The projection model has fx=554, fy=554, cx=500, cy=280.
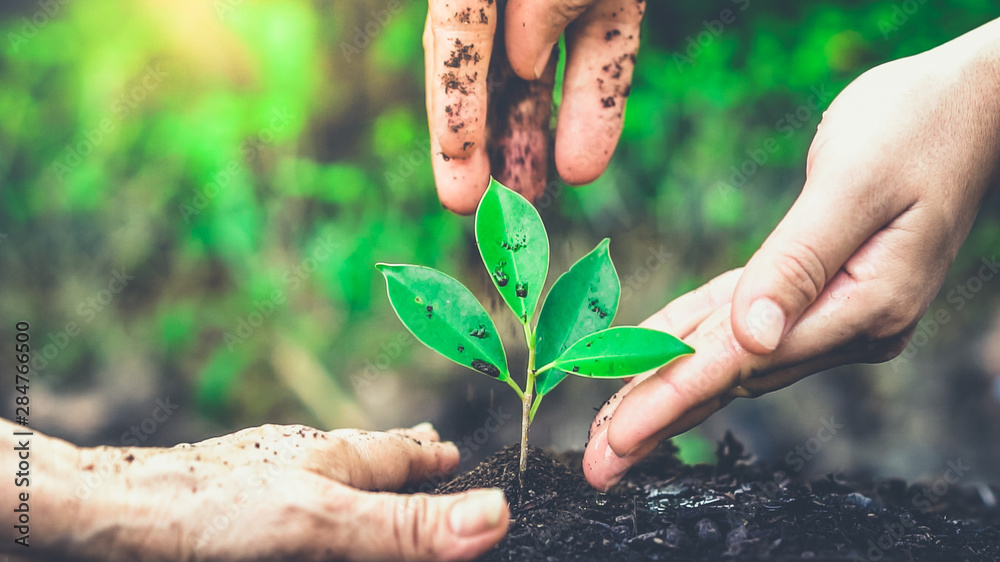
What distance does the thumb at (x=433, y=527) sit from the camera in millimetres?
610

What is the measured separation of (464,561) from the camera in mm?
641

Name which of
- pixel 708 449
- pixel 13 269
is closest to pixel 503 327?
pixel 708 449

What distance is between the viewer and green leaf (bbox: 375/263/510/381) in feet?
2.55

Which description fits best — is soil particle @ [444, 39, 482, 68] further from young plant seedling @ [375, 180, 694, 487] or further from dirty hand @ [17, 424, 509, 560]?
dirty hand @ [17, 424, 509, 560]

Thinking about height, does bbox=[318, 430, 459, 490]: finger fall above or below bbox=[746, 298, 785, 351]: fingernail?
below
